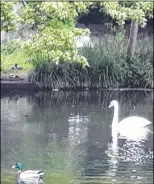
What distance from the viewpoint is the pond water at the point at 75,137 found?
1280 centimetres

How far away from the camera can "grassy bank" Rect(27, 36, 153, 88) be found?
2300cm

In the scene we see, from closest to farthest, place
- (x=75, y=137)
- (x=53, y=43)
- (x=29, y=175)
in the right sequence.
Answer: (x=53, y=43) → (x=29, y=175) → (x=75, y=137)

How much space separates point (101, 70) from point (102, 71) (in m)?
Answer: 0.05

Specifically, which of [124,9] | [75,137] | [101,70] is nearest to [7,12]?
[124,9]

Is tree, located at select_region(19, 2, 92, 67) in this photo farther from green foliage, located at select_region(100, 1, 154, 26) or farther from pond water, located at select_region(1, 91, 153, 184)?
pond water, located at select_region(1, 91, 153, 184)

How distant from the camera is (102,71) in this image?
920 inches

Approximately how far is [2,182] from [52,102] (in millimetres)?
10240

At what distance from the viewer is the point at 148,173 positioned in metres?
12.7

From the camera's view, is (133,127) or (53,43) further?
(133,127)

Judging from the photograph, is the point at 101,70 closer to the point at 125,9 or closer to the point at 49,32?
the point at 125,9

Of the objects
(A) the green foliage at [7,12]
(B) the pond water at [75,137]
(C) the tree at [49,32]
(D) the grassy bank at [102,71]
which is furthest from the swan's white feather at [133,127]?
(C) the tree at [49,32]

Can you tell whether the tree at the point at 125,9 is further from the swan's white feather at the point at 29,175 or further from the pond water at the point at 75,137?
the swan's white feather at the point at 29,175

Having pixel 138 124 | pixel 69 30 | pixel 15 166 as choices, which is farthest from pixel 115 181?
pixel 138 124

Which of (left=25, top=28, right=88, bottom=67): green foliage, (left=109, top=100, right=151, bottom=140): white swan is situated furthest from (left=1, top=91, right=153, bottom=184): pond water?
(left=25, top=28, right=88, bottom=67): green foliage
